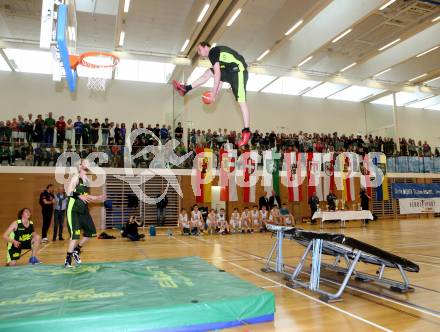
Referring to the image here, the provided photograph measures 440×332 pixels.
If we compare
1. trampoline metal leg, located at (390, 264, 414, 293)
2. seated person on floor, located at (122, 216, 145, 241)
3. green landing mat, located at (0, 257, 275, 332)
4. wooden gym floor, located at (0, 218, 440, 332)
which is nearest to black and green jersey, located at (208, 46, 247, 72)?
green landing mat, located at (0, 257, 275, 332)

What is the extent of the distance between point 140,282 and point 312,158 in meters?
13.8

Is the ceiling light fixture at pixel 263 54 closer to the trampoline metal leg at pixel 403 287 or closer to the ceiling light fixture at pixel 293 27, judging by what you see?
the ceiling light fixture at pixel 293 27

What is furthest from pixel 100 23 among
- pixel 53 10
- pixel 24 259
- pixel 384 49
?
pixel 384 49

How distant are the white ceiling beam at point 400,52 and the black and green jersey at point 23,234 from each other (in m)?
17.3

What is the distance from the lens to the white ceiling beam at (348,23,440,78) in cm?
1566

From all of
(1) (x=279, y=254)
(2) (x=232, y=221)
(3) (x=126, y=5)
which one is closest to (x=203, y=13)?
(3) (x=126, y=5)

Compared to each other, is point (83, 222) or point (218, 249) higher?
point (83, 222)

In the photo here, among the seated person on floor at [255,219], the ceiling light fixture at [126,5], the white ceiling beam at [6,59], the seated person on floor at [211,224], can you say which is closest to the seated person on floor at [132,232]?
the seated person on floor at [211,224]

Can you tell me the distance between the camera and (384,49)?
16.5m

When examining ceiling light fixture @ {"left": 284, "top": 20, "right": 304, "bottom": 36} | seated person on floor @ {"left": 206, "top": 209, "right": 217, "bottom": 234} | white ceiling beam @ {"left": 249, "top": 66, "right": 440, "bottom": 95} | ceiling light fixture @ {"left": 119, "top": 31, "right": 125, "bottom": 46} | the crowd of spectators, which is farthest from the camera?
white ceiling beam @ {"left": 249, "top": 66, "right": 440, "bottom": 95}

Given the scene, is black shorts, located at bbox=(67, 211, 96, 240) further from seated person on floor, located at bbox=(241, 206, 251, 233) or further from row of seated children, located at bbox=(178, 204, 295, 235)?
seated person on floor, located at bbox=(241, 206, 251, 233)

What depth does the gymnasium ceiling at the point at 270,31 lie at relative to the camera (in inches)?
522

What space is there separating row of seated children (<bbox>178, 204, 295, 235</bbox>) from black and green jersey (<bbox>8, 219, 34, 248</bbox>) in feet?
21.6

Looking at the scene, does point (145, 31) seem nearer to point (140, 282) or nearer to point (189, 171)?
point (189, 171)
